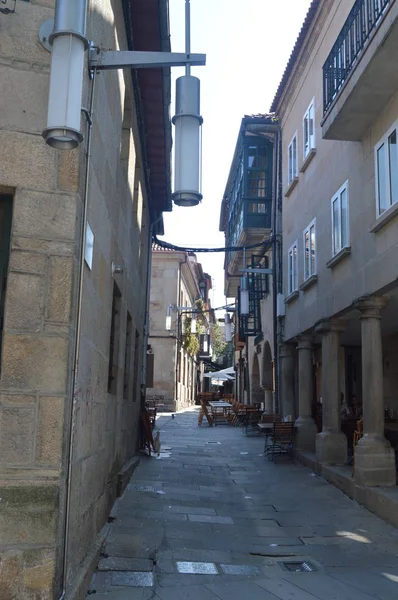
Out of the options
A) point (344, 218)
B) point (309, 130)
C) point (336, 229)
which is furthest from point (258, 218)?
point (344, 218)

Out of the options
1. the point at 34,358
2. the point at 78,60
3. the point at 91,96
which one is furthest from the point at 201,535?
the point at 78,60

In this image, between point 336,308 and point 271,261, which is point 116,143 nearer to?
point 336,308

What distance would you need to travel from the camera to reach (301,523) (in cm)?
853

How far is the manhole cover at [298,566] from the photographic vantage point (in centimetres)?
639

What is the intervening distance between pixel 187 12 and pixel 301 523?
6.73 metres

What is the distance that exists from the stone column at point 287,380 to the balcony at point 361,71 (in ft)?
27.4

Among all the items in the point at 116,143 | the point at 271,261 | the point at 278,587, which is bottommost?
the point at 278,587

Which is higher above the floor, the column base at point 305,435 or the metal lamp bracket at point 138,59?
the metal lamp bracket at point 138,59

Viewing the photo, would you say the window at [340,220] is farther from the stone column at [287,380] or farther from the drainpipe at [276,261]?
the drainpipe at [276,261]

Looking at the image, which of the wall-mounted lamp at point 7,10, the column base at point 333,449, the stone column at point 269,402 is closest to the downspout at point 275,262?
the stone column at point 269,402

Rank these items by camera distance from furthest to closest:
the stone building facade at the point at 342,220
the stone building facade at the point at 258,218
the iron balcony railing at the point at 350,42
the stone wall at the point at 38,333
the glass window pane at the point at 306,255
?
the stone building facade at the point at 258,218, the glass window pane at the point at 306,255, the stone building facade at the point at 342,220, the iron balcony railing at the point at 350,42, the stone wall at the point at 38,333

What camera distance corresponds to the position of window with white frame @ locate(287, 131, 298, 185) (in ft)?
56.1

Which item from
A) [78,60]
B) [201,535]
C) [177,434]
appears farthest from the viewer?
[177,434]

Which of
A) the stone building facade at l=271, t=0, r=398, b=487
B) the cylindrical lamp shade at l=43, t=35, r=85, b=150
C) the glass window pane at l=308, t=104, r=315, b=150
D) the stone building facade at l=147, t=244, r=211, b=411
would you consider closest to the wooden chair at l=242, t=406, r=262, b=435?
the stone building facade at l=271, t=0, r=398, b=487
